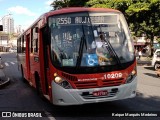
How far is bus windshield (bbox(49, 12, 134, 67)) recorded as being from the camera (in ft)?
27.3

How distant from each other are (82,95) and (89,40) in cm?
Result: 140

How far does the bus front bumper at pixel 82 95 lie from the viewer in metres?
8.05

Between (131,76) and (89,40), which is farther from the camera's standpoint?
(131,76)

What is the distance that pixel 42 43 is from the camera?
9.55 meters

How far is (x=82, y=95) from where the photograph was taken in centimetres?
812

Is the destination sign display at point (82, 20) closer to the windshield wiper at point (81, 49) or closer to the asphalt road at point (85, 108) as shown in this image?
the windshield wiper at point (81, 49)

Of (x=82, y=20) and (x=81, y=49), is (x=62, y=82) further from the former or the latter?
(x=82, y=20)

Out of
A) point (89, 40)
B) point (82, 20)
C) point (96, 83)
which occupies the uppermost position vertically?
point (82, 20)

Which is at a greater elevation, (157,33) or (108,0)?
(108,0)

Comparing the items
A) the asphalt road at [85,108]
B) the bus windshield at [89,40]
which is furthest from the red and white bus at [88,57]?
the asphalt road at [85,108]

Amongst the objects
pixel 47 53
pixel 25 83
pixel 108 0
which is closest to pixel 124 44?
pixel 47 53

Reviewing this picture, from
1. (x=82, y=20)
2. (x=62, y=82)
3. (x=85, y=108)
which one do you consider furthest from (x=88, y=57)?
(x=85, y=108)

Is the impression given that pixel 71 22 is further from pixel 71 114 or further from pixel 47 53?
pixel 71 114

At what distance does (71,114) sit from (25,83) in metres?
8.35
